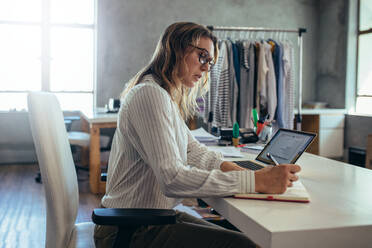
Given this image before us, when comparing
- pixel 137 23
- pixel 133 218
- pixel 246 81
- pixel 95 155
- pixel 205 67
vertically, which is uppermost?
pixel 137 23

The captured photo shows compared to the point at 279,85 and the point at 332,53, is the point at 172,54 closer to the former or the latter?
the point at 279,85

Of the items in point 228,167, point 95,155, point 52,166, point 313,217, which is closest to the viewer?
point 313,217

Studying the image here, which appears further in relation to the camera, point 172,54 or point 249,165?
point 249,165

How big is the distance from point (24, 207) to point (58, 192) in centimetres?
248

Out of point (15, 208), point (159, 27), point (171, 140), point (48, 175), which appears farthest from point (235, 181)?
point (159, 27)

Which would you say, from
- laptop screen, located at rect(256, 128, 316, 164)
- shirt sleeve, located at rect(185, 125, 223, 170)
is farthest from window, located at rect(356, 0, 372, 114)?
shirt sleeve, located at rect(185, 125, 223, 170)

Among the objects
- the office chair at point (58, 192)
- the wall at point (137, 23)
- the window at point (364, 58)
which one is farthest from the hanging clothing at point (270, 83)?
the office chair at point (58, 192)

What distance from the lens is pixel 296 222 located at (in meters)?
0.89

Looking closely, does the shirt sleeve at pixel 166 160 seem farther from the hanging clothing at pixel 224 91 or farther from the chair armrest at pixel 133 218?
the hanging clothing at pixel 224 91

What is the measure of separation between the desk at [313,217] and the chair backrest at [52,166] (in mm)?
423

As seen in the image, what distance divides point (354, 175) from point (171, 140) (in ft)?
2.47

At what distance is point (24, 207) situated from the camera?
3277 millimetres

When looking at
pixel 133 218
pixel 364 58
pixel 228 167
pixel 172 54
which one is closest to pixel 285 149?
pixel 228 167

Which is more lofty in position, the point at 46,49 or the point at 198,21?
the point at 198,21
